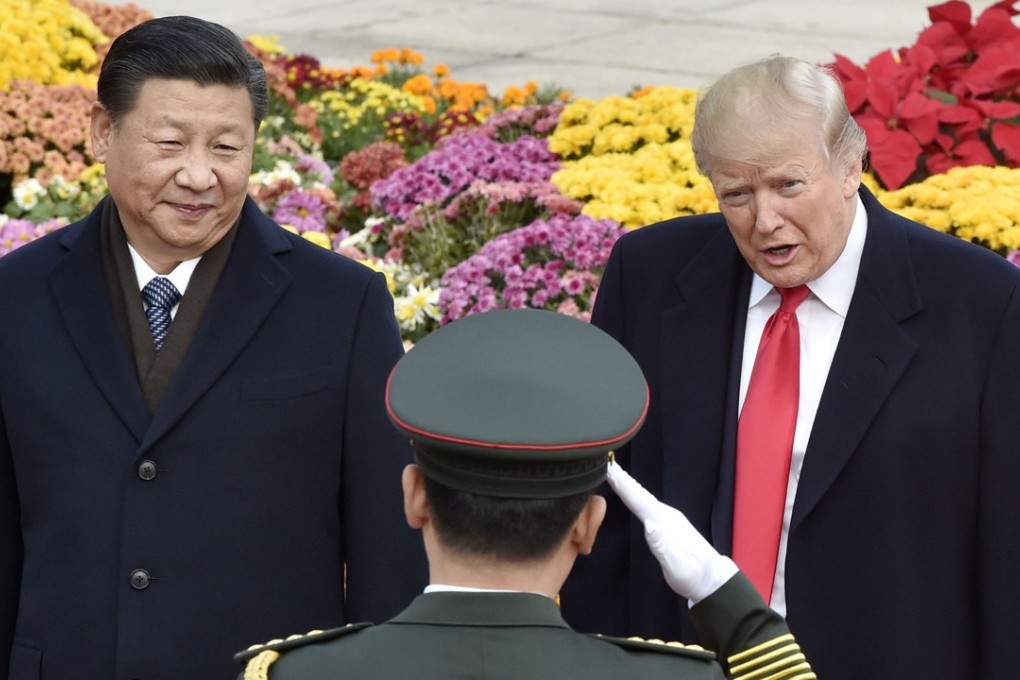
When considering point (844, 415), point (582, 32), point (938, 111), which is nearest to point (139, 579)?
point (844, 415)

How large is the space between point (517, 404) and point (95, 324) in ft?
3.52

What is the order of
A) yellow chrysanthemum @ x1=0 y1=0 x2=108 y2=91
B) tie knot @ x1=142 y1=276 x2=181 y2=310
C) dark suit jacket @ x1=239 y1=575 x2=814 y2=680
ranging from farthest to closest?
yellow chrysanthemum @ x1=0 y1=0 x2=108 y2=91 → tie knot @ x1=142 y1=276 x2=181 y2=310 → dark suit jacket @ x1=239 y1=575 x2=814 y2=680

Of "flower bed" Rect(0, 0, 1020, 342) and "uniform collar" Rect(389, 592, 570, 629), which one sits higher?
"uniform collar" Rect(389, 592, 570, 629)

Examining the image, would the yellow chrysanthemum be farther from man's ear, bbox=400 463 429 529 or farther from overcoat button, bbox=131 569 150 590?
man's ear, bbox=400 463 429 529

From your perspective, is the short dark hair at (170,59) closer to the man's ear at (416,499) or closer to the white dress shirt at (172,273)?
the white dress shirt at (172,273)

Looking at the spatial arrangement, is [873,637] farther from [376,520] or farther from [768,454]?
[376,520]

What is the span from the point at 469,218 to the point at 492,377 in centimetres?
348

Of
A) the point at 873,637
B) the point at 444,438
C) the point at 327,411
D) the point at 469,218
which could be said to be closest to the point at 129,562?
the point at 327,411

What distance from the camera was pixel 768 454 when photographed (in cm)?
284

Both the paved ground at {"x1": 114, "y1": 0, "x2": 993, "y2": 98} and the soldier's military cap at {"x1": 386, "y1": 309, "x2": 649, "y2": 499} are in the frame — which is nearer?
the soldier's military cap at {"x1": 386, "y1": 309, "x2": 649, "y2": 499}

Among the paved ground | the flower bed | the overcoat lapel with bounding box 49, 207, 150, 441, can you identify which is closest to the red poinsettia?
the flower bed

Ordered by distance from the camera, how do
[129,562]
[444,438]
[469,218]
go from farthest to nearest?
[469,218] < [129,562] < [444,438]

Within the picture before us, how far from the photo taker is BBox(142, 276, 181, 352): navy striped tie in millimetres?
2818

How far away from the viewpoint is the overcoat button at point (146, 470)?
8.88 ft
